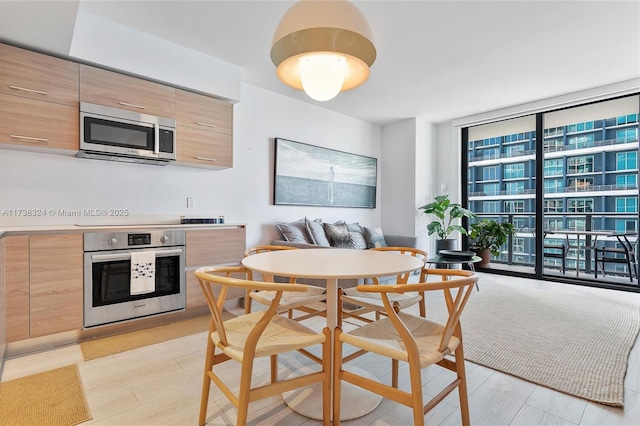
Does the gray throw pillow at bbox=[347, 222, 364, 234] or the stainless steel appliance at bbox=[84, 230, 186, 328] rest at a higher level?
the gray throw pillow at bbox=[347, 222, 364, 234]

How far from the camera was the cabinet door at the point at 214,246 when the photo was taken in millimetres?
2977

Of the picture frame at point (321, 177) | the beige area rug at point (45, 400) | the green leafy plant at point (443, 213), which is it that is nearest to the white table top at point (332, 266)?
the beige area rug at point (45, 400)

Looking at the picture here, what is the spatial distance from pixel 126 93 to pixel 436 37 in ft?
9.04

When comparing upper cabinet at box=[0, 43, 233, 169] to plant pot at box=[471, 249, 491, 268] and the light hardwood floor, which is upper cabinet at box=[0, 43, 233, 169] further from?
plant pot at box=[471, 249, 491, 268]

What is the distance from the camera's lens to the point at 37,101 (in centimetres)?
238

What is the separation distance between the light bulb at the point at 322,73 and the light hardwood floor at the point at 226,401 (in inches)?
64.4

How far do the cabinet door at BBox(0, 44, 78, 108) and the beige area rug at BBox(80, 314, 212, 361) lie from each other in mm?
1832

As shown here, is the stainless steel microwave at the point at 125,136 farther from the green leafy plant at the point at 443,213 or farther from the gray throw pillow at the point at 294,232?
the green leafy plant at the point at 443,213

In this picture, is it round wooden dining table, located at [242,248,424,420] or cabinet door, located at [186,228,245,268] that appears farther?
cabinet door, located at [186,228,245,268]

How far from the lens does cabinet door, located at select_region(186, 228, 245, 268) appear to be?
9.77 feet

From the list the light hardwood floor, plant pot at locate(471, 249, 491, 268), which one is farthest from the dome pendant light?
plant pot at locate(471, 249, 491, 268)

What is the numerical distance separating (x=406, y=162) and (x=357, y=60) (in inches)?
162

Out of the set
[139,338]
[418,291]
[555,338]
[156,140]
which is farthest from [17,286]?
[555,338]

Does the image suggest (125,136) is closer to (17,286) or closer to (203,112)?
(203,112)
